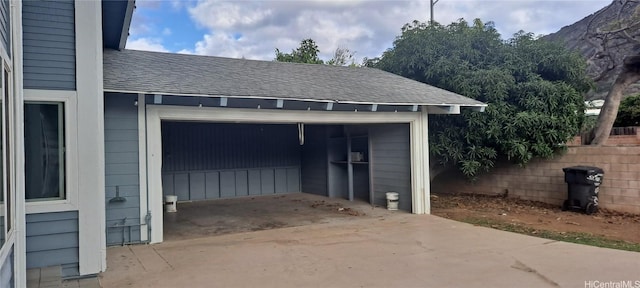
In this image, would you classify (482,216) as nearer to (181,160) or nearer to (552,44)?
(552,44)

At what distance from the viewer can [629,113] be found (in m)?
14.5

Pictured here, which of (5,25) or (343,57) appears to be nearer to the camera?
(5,25)

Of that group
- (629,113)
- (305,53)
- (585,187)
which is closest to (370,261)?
(585,187)

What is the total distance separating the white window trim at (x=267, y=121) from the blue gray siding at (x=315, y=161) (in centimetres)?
363

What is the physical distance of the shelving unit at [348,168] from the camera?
10406 millimetres

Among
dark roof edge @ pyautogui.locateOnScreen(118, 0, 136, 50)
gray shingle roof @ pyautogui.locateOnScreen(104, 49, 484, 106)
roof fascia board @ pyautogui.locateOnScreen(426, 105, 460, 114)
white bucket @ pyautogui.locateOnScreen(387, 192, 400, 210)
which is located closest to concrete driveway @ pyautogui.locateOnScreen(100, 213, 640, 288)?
white bucket @ pyautogui.locateOnScreen(387, 192, 400, 210)

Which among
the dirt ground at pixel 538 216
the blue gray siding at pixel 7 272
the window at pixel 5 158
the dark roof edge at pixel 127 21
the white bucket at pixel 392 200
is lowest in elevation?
the dirt ground at pixel 538 216

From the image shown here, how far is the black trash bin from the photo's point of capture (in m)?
7.95

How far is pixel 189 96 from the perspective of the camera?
20.4ft

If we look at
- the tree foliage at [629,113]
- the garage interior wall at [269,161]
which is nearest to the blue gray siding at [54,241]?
the garage interior wall at [269,161]

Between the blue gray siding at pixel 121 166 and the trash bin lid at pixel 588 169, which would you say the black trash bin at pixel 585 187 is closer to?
the trash bin lid at pixel 588 169

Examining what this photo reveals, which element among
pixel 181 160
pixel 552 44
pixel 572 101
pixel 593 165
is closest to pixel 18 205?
pixel 181 160

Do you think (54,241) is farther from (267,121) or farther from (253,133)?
(253,133)

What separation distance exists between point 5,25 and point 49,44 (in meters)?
1.34
